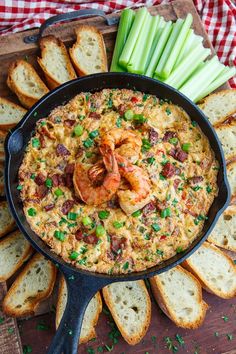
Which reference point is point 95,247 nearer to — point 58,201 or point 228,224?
point 58,201

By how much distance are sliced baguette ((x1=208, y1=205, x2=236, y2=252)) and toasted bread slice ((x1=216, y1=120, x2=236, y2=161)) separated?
20.9 inches

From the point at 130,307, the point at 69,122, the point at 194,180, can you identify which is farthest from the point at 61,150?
the point at 130,307

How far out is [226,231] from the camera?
221 inches

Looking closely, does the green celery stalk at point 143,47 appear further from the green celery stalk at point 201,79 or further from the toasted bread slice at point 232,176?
the toasted bread slice at point 232,176

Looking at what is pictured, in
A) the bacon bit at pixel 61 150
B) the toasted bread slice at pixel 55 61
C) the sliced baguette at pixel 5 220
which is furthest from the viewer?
the toasted bread slice at pixel 55 61

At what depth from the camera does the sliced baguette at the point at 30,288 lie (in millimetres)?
5250

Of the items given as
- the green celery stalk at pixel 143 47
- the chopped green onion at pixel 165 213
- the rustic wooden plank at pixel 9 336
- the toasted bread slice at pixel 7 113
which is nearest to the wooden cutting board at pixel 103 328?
the rustic wooden plank at pixel 9 336

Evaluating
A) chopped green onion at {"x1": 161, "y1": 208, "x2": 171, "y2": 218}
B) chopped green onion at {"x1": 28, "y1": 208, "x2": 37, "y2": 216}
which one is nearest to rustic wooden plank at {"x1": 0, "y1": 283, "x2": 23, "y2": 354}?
chopped green onion at {"x1": 28, "y1": 208, "x2": 37, "y2": 216}

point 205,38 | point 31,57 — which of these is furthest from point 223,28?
point 31,57

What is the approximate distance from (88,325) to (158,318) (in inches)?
26.6

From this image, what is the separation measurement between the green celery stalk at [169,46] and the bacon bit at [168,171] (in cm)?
110

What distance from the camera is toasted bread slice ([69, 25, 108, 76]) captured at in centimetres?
575

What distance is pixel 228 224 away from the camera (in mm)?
5605

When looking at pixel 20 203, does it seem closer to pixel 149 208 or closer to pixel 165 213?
pixel 149 208
